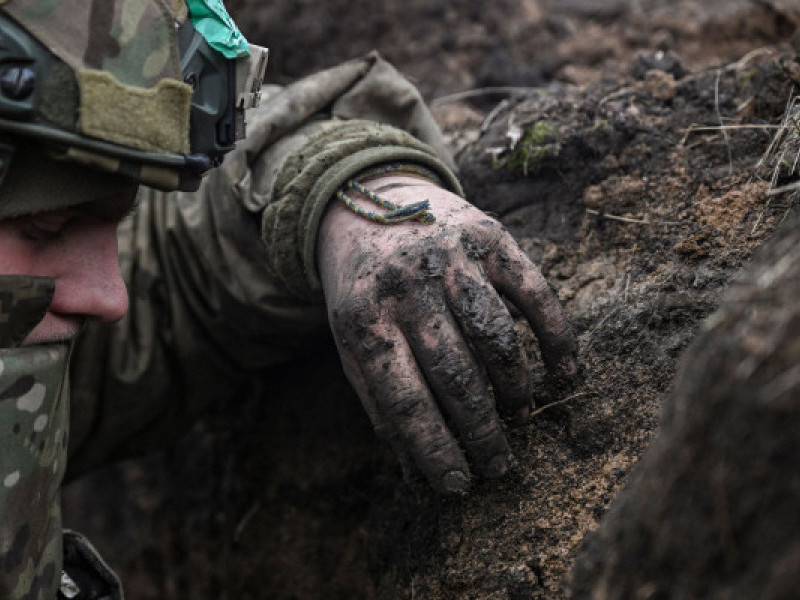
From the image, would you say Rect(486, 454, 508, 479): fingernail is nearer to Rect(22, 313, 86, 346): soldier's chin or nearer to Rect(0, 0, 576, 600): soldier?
Rect(0, 0, 576, 600): soldier

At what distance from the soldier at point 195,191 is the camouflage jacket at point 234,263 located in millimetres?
12

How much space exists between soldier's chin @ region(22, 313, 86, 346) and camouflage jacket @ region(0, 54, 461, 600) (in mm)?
249

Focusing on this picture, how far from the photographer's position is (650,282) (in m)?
1.51

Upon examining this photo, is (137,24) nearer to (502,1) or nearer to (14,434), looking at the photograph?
(14,434)

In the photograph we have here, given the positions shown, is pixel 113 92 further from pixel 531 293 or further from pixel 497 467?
pixel 497 467

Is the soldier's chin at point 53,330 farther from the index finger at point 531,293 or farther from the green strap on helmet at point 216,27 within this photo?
the index finger at point 531,293

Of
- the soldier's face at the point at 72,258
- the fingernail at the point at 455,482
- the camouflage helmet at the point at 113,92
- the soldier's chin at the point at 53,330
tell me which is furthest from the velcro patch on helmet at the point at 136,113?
the fingernail at the point at 455,482

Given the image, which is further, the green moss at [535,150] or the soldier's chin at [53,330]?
the green moss at [535,150]

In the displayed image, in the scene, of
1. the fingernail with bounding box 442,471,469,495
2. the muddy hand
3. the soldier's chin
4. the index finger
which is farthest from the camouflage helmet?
the fingernail with bounding box 442,471,469,495

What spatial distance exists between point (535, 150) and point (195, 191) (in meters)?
0.78

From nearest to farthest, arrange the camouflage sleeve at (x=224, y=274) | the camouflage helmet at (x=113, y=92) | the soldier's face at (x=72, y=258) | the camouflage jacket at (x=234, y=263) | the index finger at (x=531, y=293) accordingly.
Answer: the camouflage helmet at (x=113, y=92), the soldier's face at (x=72, y=258), the index finger at (x=531, y=293), the camouflage jacket at (x=234, y=263), the camouflage sleeve at (x=224, y=274)

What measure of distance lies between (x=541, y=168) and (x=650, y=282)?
0.45 metres

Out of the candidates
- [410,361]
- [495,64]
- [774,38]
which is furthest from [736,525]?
[774,38]

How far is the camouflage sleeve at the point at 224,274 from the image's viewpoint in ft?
5.70
